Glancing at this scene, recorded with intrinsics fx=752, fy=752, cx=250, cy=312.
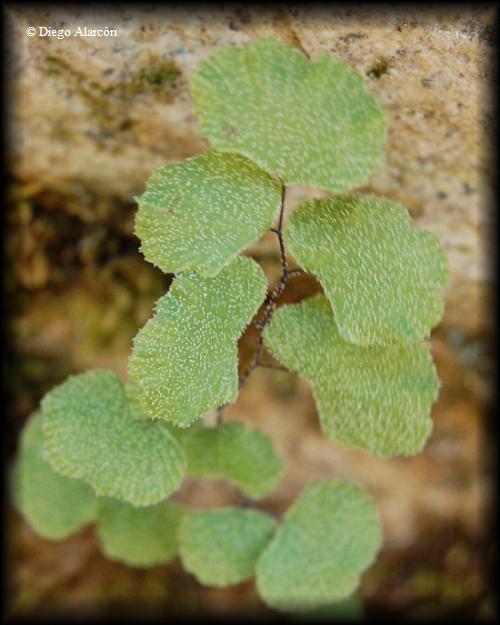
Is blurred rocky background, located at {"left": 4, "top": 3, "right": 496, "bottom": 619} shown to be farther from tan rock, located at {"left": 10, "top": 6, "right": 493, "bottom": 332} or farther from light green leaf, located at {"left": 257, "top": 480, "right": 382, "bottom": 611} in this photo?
light green leaf, located at {"left": 257, "top": 480, "right": 382, "bottom": 611}

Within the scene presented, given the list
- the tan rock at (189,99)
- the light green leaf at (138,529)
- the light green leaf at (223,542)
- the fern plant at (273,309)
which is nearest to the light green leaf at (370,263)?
the fern plant at (273,309)

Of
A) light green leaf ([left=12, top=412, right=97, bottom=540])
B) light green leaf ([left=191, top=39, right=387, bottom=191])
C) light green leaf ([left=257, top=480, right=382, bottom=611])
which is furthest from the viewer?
light green leaf ([left=12, top=412, right=97, bottom=540])

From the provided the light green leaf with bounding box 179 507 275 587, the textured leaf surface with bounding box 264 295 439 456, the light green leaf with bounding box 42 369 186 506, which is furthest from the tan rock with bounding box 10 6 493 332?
the light green leaf with bounding box 179 507 275 587

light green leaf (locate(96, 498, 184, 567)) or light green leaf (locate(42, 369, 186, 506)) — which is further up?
light green leaf (locate(42, 369, 186, 506))

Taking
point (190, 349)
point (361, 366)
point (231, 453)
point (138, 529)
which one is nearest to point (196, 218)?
point (190, 349)

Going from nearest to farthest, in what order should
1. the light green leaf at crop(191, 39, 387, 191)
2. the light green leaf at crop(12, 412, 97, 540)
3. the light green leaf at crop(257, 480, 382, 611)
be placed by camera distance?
the light green leaf at crop(191, 39, 387, 191)
the light green leaf at crop(257, 480, 382, 611)
the light green leaf at crop(12, 412, 97, 540)

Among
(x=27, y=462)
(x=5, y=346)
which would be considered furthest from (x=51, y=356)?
(x=27, y=462)
